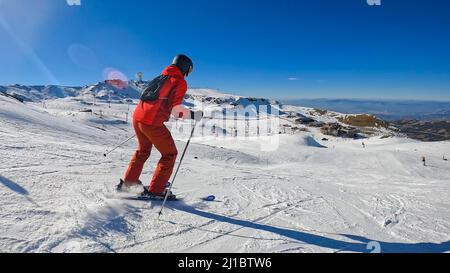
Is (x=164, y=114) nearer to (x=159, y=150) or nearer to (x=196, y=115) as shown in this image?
(x=196, y=115)

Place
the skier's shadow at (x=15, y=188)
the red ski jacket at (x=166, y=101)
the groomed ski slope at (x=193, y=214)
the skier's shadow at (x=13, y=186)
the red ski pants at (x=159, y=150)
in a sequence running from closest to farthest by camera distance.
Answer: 1. the groomed ski slope at (x=193, y=214)
2. the skier's shadow at (x=15, y=188)
3. the skier's shadow at (x=13, y=186)
4. the red ski jacket at (x=166, y=101)
5. the red ski pants at (x=159, y=150)

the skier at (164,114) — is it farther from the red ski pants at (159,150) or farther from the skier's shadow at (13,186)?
→ the skier's shadow at (13,186)

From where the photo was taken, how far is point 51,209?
4.39 metres

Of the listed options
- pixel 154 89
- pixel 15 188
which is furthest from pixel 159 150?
pixel 15 188

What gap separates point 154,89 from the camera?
5.04 meters

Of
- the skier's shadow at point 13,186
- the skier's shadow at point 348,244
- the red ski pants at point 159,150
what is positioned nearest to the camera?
the skier's shadow at point 348,244

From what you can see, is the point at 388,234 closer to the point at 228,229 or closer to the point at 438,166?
the point at 228,229

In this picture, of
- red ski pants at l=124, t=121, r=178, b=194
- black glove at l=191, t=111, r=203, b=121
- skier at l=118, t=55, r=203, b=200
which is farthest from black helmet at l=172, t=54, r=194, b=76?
red ski pants at l=124, t=121, r=178, b=194

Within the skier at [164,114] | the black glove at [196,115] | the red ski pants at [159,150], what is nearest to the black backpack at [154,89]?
the skier at [164,114]

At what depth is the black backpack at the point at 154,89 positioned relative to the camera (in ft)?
16.4

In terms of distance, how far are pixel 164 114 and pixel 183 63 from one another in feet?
3.09
